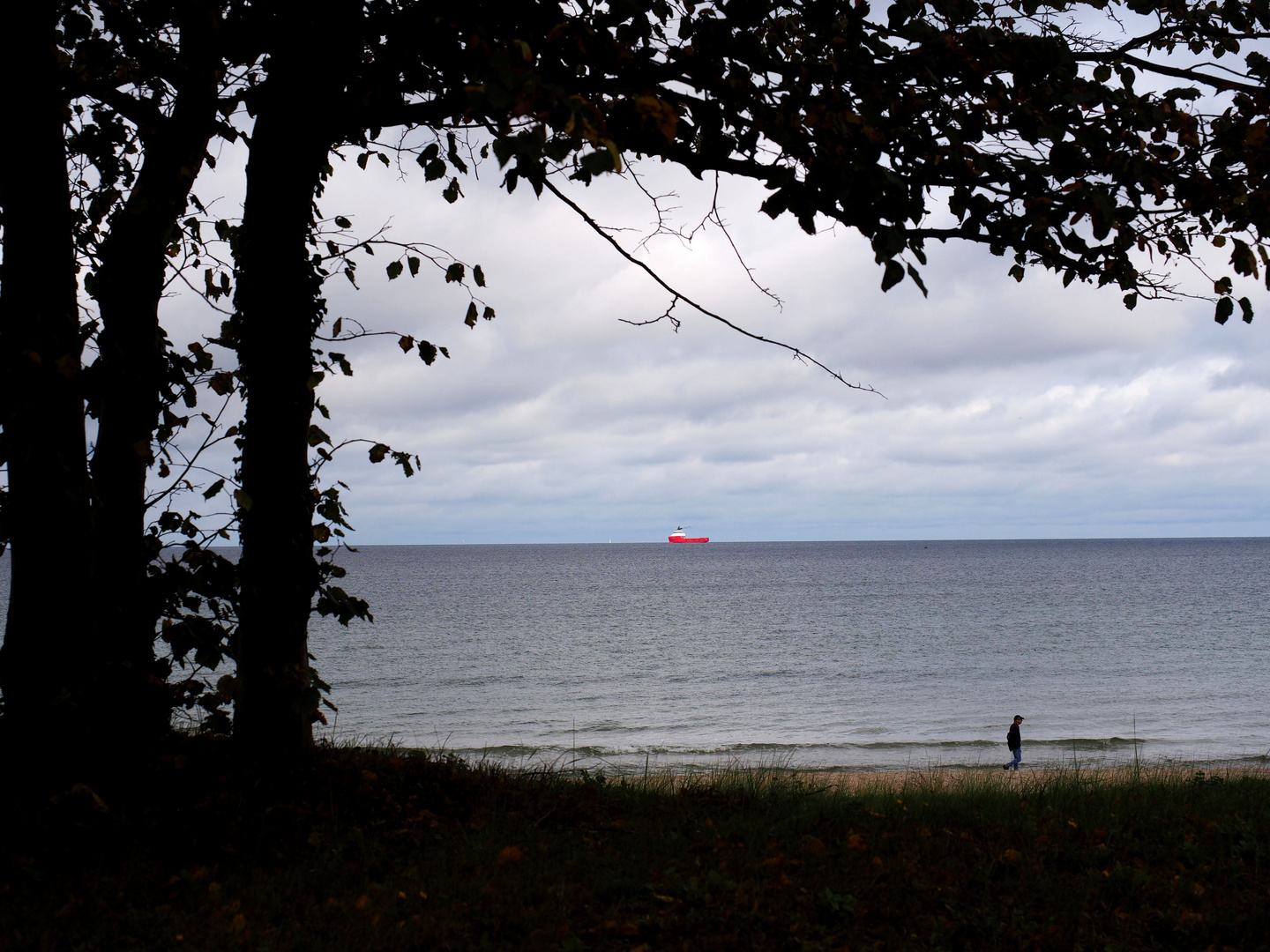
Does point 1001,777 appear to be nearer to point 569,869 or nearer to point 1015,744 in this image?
point 569,869

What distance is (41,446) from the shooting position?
16.1 ft

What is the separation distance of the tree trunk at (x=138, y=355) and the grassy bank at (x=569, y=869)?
1.13 meters

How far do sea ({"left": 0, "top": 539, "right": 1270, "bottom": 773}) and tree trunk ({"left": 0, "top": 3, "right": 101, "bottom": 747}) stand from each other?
746 cm

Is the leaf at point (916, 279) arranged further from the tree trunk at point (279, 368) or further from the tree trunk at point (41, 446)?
the tree trunk at point (41, 446)

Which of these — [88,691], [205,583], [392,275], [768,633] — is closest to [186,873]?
[88,691]

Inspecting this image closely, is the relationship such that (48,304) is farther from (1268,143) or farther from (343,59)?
(1268,143)

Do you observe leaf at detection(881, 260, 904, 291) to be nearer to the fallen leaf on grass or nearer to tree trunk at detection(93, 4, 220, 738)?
the fallen leaf on grass

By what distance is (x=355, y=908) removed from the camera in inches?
168

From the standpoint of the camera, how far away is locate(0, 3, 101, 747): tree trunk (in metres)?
4.95

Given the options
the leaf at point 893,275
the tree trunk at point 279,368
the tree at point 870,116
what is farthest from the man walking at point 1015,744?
the leaf at point 893,275

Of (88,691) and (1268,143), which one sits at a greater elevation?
(1268,143)

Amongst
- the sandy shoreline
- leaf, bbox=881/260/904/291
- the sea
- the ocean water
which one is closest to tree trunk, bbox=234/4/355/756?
leaf, bbox=881/260/904/291

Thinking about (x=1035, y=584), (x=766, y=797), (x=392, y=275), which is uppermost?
(x=392, y=275)

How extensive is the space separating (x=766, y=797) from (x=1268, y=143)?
18.1ft
